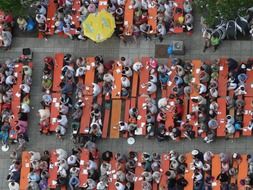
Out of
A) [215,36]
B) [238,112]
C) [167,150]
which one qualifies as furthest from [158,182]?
[215,36]

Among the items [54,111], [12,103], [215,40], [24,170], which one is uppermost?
[215,40]

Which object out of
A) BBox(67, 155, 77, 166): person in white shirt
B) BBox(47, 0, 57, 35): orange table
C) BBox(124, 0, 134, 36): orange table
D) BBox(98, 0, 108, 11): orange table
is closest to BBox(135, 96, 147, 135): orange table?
BBox(67, 155, 77, 166): person in white shirt

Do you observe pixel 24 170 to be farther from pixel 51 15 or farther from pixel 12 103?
pixel 51 15

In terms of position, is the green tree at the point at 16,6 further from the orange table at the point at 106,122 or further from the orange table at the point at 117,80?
the orange table at the point at 106,122

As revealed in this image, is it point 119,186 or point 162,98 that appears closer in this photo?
point 119,186

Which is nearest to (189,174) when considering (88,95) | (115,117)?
(115,117)
